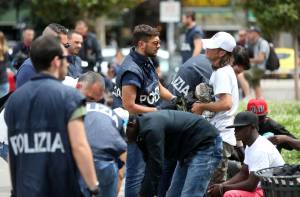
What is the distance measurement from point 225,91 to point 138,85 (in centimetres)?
79

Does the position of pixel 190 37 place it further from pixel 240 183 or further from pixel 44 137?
pixel 44 137

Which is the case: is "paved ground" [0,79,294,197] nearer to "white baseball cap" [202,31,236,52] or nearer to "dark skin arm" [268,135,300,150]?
"dark skin arm" [268,135,300,150]

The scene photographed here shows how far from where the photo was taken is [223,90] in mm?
8391

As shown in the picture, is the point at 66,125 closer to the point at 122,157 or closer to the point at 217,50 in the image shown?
the point at 122,157

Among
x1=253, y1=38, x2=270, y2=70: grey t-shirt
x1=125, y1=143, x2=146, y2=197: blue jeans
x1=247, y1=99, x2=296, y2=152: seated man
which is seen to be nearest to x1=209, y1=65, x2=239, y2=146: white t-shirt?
x1=247, y1=99, x2=296, y2=152: seated man

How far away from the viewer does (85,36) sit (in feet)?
53.5

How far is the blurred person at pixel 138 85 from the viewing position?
8555 millimetres

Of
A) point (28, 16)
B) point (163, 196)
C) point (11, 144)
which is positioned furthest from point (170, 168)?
point (28, 16)

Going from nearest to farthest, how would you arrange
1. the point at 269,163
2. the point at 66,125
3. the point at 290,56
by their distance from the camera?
the point at 66,125 → the point at 269,163 → the point at 290,56

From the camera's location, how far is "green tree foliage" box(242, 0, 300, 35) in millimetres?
20875

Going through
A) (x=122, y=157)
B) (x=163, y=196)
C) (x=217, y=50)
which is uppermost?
(x=217, y=50)

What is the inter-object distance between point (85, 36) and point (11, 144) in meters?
10.3

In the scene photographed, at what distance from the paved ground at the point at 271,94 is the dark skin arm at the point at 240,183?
221cm

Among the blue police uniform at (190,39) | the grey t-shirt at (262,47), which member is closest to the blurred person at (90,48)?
the blue police uniform at (190,39)
